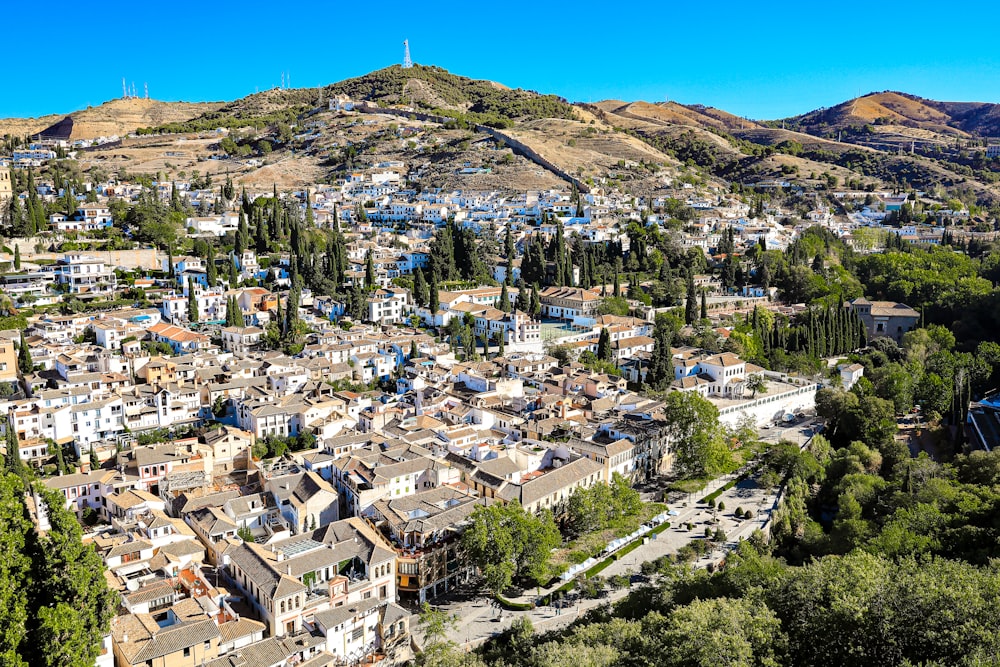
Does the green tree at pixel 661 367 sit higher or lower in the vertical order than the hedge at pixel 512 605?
higher

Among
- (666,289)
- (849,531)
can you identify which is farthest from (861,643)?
(666,289)

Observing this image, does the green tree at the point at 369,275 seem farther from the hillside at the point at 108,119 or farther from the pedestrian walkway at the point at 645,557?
the hillside at the point at 108,119

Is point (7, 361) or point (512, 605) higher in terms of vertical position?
point (7, 361)

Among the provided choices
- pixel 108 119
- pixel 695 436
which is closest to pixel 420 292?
pixel 695 436

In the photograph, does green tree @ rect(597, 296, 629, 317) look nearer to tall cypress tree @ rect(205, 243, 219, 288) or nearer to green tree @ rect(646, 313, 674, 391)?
green tree @ rect(646, 313, 674, 391)

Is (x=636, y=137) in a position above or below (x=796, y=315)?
above

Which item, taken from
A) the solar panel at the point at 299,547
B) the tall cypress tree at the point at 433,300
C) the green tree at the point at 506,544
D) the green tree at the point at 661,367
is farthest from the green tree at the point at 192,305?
the green tree at the point at 506,544

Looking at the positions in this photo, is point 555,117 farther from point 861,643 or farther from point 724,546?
point 861,643

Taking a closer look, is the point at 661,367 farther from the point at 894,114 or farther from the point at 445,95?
the point at 894,114
